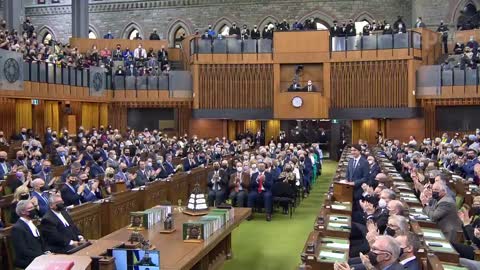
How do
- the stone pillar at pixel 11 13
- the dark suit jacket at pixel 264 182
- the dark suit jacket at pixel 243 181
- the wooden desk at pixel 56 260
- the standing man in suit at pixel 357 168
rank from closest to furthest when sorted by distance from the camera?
the wooden desk at pixel 56 260 < the standing man in suit at pixel 357 168 < the dark suit jacket at pixel 264 182 < the dark suit jacket at pixel 243 181 < the stone pillar at pixel 11 13

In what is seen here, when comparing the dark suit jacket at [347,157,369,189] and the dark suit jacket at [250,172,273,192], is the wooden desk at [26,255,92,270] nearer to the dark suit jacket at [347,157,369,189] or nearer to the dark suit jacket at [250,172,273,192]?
the dark suit jacket at [347,157,369,189]

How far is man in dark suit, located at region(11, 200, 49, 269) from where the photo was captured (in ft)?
21.1

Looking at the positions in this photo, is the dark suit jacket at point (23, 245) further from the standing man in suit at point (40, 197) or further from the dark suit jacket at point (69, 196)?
the dark suit jacket at point (69, 196)

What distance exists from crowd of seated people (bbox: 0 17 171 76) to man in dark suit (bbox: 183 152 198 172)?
32.1 ft

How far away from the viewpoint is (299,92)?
1036 inches

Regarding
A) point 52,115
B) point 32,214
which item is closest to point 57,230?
point 32,214

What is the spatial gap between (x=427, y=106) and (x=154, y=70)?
13.8m

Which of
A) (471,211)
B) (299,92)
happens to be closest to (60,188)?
(471,211)

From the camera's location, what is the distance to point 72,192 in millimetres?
9695

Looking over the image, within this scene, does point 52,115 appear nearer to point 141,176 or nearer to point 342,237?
point 141,176

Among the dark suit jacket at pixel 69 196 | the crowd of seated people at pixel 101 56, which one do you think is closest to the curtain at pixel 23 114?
the crowd of seated people at pixel 101 56

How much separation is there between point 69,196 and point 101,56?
21.4m

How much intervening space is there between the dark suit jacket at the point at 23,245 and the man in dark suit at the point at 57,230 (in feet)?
1.42

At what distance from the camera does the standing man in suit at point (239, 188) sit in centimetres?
1290
